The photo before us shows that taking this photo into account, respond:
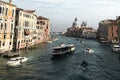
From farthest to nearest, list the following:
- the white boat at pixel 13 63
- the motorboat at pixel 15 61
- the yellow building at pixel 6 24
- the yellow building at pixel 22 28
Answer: the yellow building at pixel 22 28 → the yellow building at pixel 6 24 → the motorboat at pixel 15 61 → the white boat at pixel 13 63

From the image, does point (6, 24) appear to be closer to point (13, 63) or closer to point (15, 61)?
point (15, 61)

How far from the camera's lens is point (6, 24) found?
55.6 meters

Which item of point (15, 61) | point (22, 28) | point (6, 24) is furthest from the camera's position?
point (22, 28)

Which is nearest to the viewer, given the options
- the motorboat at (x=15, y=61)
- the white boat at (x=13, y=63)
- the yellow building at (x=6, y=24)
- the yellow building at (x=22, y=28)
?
the white boat at (x=13, y=63)

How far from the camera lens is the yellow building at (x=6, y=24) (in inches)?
2100

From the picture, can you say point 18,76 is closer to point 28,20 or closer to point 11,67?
point 11,67

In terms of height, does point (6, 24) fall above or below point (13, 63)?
above

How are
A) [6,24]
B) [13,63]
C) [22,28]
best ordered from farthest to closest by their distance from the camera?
1. [22,28]
2. [6,24]
3. [13,63]

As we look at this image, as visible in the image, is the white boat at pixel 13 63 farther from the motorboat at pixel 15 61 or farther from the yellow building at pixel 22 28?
the yellow building at pixel 22 28

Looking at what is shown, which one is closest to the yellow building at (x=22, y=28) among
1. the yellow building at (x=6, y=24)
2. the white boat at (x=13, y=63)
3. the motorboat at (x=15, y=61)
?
the yellow building at (x=6, y=24)

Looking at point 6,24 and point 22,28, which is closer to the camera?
point 6,24

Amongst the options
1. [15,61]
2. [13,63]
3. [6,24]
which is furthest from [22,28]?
[13,63]

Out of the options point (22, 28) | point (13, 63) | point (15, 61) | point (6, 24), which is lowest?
point (13, 63)

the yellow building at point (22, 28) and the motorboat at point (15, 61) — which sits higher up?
the yellow building at point (22, 28)
